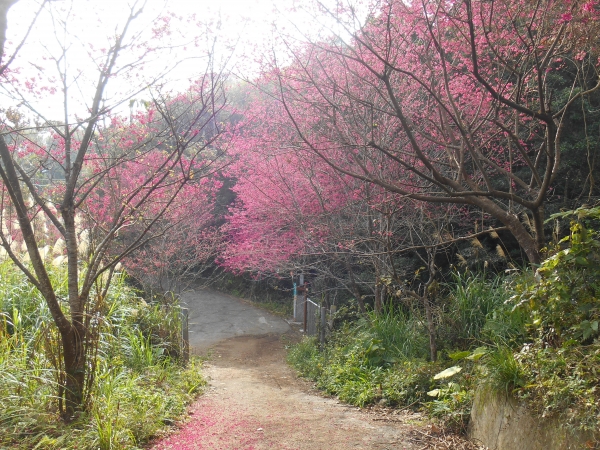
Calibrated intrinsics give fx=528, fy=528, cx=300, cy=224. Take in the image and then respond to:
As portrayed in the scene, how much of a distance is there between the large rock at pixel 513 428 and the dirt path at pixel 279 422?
515mm

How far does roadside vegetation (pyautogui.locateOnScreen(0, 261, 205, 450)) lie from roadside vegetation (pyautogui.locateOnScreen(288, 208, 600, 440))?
220 cm

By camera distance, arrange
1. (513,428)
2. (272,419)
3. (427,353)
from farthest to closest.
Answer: (427,353), (272,419), (513,428)

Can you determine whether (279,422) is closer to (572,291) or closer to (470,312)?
(470,312)

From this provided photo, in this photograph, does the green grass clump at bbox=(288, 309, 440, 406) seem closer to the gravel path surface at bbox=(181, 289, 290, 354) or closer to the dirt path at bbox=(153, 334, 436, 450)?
the dirt path at bbox=(153, 334, 436, 450)

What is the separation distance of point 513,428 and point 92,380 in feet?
10.2

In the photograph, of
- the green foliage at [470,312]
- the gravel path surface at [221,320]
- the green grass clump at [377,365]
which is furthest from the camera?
the gravel path surface at [221,320]

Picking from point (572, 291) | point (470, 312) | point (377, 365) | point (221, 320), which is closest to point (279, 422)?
point (377, 365)

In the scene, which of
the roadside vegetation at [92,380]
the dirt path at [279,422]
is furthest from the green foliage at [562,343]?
the roadside vegetation at [92,380]

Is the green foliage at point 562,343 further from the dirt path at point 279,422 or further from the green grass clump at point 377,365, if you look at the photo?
the green grass clump at point 377,365

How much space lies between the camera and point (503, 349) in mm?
3887

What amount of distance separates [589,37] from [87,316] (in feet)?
14.9

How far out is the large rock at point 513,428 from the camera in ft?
9.46

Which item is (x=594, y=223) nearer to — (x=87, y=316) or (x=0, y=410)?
(x=87, y=316)

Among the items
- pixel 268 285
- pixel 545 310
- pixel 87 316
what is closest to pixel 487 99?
pixel 545 310
